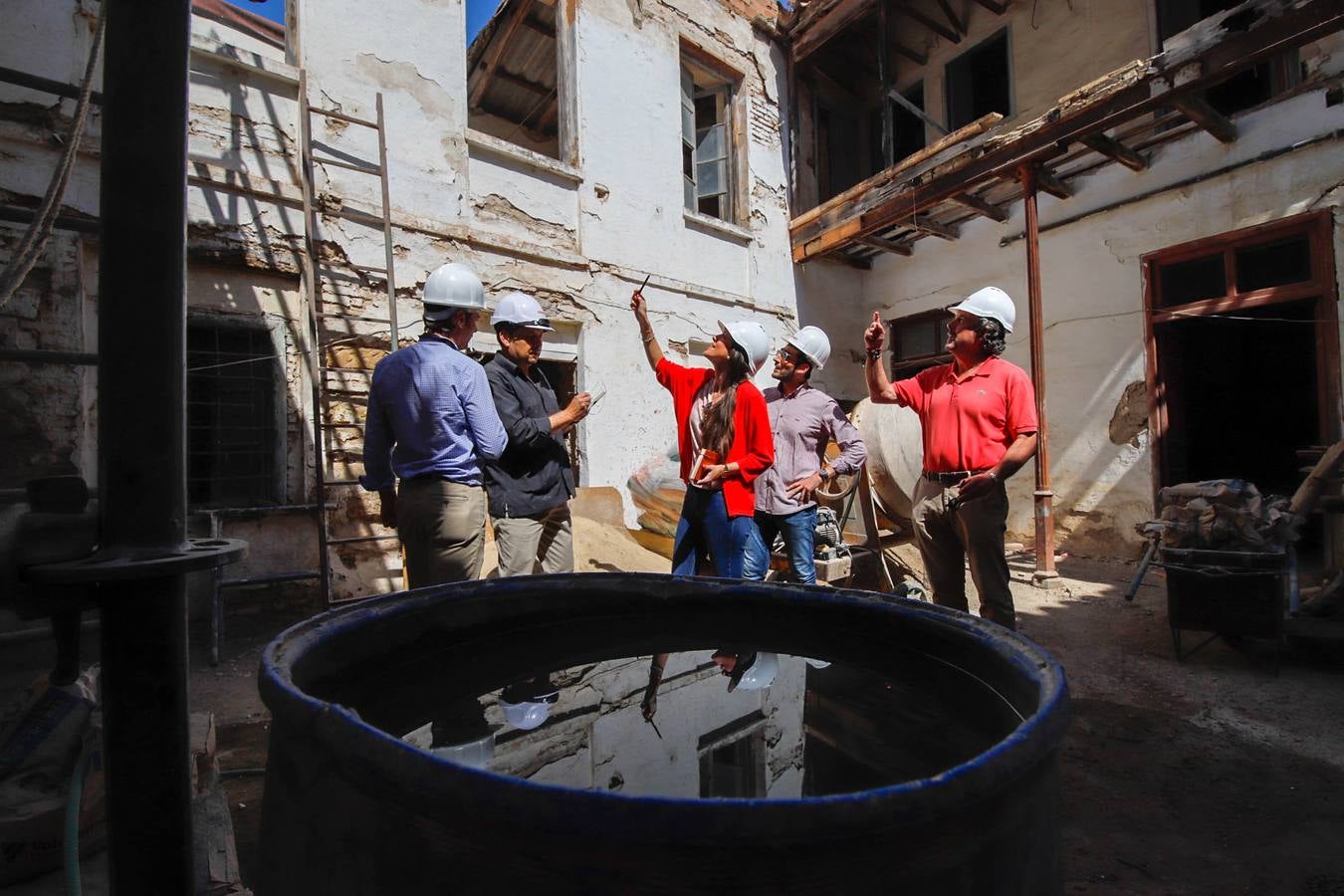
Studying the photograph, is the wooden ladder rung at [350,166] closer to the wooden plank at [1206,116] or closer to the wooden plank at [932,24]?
the wooden plank at [1206,116]

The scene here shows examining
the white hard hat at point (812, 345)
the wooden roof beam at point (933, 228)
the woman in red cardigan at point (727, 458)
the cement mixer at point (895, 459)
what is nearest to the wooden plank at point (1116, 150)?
the wooden roof beam at point (933, 228)

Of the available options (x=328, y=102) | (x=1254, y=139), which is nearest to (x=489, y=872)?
(x=328, y=102)

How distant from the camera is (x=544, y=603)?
4.70ft

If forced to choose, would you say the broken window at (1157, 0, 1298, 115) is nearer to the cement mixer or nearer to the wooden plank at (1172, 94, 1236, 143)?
the wooden plank at (1172, 94, 1236, 143)

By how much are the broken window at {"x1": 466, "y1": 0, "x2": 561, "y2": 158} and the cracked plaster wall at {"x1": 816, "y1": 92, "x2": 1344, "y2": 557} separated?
5.84 metres

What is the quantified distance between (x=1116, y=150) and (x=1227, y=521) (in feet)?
13.7

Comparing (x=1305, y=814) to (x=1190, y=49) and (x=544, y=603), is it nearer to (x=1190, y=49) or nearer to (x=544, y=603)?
(x=544, y=603)

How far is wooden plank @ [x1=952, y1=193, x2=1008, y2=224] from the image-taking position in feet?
24.4

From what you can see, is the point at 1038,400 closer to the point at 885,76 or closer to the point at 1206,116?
the point at 1206,116

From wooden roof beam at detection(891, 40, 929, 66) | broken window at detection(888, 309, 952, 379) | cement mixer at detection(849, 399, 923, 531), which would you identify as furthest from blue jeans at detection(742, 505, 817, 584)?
wooden roof beam at detection(891, 40, 929, 66)

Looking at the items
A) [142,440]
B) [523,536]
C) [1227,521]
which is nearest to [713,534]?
[523,536]

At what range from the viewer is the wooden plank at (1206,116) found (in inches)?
216

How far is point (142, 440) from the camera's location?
79 centimetres

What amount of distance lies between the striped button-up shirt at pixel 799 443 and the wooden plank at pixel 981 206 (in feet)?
15.7
